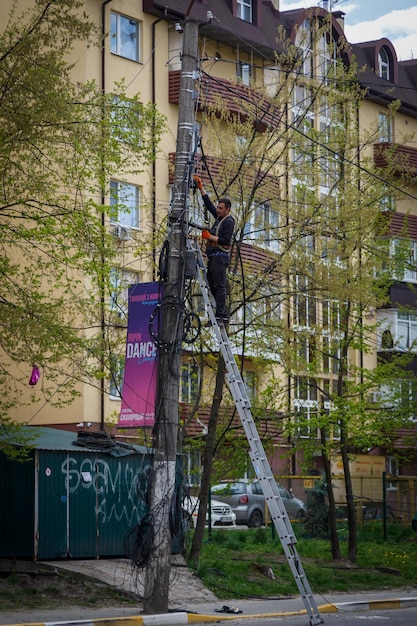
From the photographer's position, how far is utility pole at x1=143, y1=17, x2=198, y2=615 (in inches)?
619

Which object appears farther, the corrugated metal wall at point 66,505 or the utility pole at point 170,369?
the corrugated metal wall at point 66,505

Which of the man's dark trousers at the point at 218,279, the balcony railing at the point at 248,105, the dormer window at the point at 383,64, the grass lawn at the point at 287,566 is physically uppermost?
the dormer window at the point at 383,64

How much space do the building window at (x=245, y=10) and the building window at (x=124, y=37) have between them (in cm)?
596

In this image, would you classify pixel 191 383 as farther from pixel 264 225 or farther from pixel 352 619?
pixel 352 619

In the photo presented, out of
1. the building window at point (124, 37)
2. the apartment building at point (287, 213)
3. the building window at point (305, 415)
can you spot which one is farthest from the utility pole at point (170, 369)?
the building window at point (124, 37)

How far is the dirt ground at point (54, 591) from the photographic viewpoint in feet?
56.1

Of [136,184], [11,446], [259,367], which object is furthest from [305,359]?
[136,184]

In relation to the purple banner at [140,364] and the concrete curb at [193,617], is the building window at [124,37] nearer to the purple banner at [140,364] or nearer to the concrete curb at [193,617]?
the purple banner at [140,364]

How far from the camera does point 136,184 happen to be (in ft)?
127

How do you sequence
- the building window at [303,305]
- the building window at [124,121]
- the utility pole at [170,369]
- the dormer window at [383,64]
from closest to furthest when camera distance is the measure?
the utility pole at [170,369] < the building window at [124,121] < the building window at [303,305] < the dormer window at [383,64]

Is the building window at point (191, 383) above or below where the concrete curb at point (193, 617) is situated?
above

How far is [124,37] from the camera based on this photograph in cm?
3984

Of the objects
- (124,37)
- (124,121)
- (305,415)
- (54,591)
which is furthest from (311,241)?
(124,37)

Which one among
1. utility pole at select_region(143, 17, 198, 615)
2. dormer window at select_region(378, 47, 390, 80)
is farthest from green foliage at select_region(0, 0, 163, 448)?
dormer window at select_region(378, 47, 390, 80)
